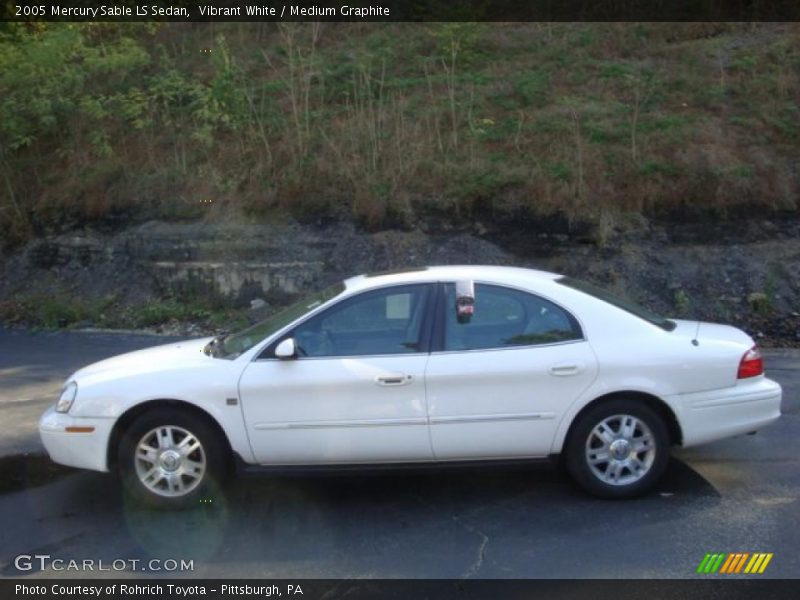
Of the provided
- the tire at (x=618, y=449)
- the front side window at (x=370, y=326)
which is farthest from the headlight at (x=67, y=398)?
the tire at (x=618, y=449)

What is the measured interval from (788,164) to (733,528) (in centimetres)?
1042

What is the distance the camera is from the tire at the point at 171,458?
566 centimetres

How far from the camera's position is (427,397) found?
18.3ft

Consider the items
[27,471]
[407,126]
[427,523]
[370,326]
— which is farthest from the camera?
[407,126]

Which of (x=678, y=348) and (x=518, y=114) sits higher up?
(x=518, y=114)

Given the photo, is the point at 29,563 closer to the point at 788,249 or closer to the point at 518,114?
the point at 788,249

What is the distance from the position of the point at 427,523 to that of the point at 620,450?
1284 millimetres

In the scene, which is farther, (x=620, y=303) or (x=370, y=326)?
(x=620, y=303)

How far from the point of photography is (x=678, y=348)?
5.73m

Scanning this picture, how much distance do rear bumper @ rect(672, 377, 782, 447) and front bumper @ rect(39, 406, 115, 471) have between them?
3559 mm

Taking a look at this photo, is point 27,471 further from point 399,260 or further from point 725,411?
point 399,260

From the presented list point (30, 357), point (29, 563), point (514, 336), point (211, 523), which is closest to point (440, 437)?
point (514, 336)

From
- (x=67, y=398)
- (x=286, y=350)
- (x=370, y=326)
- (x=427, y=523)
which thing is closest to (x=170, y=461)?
(x=67, y=398)

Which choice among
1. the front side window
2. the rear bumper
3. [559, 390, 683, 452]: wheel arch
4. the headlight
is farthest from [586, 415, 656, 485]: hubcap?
the headlight
